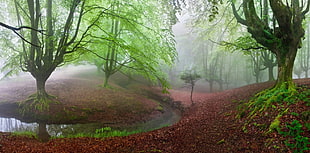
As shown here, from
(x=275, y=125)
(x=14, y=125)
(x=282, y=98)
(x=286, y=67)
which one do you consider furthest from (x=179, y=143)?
(x=14, y=125)

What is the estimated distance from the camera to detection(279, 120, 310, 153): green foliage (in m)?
3.56

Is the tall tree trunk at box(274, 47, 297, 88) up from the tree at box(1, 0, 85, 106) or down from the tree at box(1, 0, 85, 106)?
down

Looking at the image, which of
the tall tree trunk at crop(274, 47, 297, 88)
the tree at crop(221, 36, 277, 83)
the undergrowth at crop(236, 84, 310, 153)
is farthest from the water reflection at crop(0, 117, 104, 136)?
the tall tree trunk at crop(274, 47, 297, 88)

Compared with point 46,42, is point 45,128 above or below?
below

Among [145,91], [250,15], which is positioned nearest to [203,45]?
[145,91]

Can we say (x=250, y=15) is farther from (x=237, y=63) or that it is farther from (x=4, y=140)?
(x=237, y=63)

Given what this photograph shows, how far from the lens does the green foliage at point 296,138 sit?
356 centimetres

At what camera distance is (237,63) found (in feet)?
88.4

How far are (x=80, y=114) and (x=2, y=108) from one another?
4.29 metres

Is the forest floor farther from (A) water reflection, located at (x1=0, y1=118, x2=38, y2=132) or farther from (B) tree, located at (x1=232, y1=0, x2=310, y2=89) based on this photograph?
(A) water reflection, located at (x1=0, y1=118, x2=38, y2=132)

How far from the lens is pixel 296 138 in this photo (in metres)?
3.76

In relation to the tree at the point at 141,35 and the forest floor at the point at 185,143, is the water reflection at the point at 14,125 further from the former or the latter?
the tree at the point at 141,35

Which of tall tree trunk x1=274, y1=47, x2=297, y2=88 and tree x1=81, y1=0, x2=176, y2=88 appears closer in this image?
tall tree trunk x1=274, y1=47, x2=297, y2=88

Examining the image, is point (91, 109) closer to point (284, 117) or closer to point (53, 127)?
point (53, 127)
